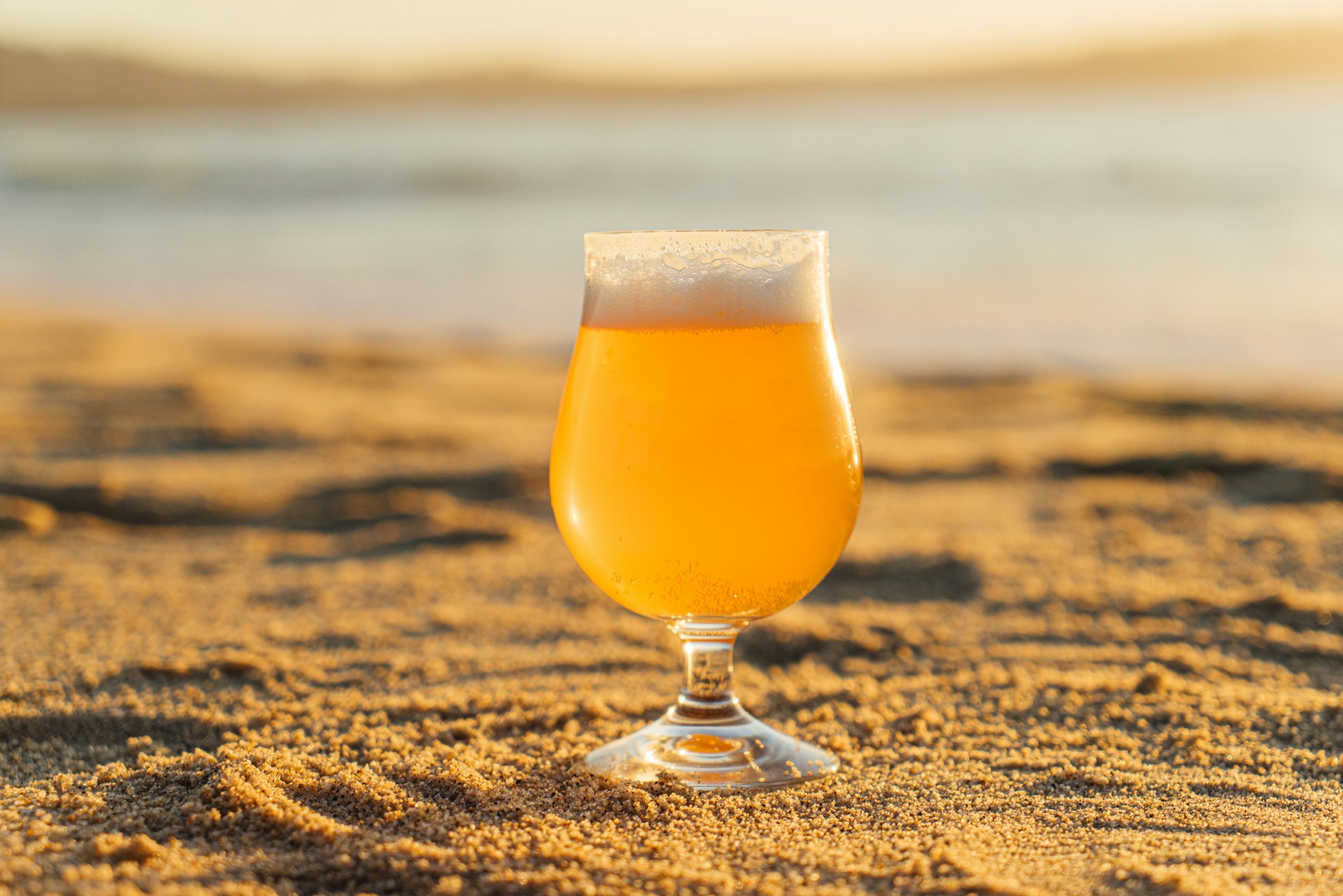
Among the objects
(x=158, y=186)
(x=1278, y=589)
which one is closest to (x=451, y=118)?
(x=158, y=186)

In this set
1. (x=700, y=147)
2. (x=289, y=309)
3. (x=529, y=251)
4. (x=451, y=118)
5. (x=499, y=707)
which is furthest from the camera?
(x=451, y=118)

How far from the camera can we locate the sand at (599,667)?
5.23 ft

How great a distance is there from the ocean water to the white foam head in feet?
17.8

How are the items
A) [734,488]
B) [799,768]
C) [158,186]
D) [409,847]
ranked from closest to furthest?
[409,847], [734,488], [799,768], [158,186]

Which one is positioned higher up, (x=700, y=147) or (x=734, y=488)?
(x=700, y=147)

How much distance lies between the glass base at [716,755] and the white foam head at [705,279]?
61 cm

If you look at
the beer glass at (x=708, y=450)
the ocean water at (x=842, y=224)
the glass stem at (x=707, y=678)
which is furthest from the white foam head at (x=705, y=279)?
the ocean water at (x=842, y=224)

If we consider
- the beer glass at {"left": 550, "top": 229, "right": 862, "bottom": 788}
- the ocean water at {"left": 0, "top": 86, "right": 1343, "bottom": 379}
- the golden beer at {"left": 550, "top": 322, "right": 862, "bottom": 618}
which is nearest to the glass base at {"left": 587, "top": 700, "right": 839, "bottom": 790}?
the beer glass at {"left": 550, "top": 229, "right": 862, "bottom": 788}

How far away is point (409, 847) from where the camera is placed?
1.55 metres

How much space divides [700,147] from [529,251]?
14.6m

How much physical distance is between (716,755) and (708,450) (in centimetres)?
48

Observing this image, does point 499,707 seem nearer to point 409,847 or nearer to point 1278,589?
point 409,847

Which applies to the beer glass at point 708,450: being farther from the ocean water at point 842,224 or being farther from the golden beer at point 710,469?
→ the ocean water at point 842,224

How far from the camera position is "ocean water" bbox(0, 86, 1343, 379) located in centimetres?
859
